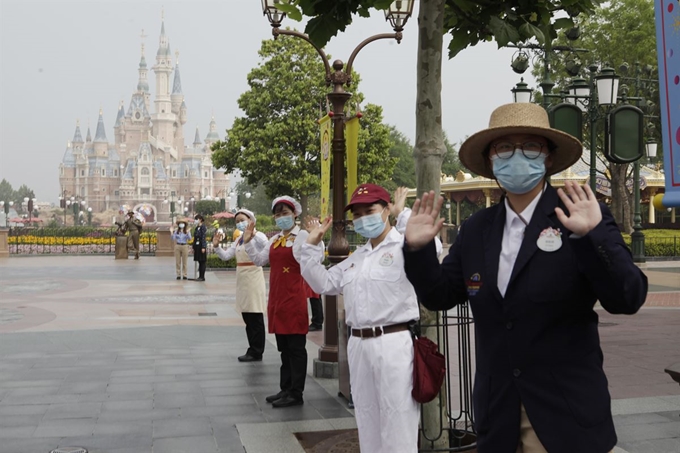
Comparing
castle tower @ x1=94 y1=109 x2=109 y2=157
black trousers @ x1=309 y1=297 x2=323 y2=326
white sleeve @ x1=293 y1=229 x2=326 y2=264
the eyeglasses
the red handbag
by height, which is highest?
castle tower @ x1=94 y1=109 x2=109 y2=157

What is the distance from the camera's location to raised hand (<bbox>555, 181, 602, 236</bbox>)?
95.0 inches

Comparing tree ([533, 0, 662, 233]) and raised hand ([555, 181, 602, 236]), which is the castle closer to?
tree ([533, 0, 662, 233])

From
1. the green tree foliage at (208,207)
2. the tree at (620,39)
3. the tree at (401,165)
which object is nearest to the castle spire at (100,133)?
the green tree foliage at (208,207)

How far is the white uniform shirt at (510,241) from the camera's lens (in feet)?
8.77

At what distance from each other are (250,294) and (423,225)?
6445 millimetres

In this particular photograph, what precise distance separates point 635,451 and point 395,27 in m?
4.57

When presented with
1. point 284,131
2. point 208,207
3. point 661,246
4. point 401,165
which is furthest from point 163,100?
point 661,246

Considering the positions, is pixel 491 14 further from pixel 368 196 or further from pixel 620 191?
pixel 620 191

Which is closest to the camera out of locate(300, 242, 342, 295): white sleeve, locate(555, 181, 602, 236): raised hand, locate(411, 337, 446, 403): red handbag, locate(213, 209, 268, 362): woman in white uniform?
locate(555, 181, 602, 236): raised hand

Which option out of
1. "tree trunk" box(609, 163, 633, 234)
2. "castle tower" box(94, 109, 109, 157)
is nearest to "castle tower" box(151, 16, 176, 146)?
"castle tower" box(94, 109, 109, 157)

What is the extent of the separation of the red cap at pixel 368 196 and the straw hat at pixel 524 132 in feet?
5.32

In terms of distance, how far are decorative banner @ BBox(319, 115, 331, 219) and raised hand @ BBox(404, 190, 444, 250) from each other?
4218 mm

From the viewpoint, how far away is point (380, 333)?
14.4 ft

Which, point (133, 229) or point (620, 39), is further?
point (620, 39)
